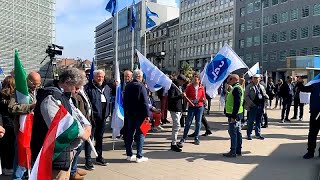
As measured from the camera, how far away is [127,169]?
730 centimetres

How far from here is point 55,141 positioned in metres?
3.73

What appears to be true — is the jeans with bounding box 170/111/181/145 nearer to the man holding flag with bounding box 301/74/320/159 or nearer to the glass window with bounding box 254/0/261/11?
the man holding flag with bounding box 301/74/320/159

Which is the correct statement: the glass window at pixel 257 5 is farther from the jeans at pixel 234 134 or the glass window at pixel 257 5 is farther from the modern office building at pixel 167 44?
the jeans at pixel 234 134

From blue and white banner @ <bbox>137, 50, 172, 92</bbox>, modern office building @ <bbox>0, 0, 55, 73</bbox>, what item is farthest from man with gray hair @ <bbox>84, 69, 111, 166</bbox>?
modern office building @ <bbox>0, 0, 55, 73</bbox>

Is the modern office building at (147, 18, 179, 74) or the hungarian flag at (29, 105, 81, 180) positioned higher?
the modern office building at (147, 18, 179, 74)

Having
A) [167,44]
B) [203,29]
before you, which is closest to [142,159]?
[203,29]

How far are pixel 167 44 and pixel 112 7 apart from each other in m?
91.9

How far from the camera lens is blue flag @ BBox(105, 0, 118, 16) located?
22.7 metres

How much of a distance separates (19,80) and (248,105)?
707cm

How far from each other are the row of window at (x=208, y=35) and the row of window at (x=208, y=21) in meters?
1.45

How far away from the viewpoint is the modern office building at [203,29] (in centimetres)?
8606

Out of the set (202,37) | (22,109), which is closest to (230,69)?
(22,109)

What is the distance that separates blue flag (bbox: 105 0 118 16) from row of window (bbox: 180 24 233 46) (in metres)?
63.5

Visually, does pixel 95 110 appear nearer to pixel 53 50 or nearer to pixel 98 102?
pixel 98 102
